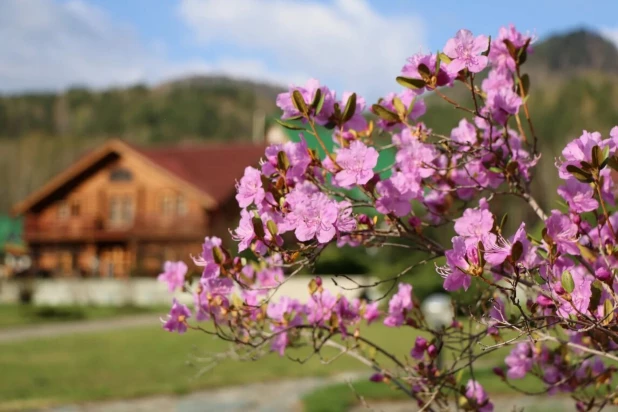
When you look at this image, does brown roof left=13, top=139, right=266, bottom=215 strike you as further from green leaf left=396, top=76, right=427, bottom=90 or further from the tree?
green leaf left=396, top=76, right=427, bottom=90

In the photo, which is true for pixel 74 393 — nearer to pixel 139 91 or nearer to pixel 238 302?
pixel 238 302

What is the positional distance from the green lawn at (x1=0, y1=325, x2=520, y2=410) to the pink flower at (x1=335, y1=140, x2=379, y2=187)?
5.25 m

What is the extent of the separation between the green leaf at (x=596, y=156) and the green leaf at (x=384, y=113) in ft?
1.99

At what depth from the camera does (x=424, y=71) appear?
68.1 inches

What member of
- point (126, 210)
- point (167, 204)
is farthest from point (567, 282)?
point (126, 210)

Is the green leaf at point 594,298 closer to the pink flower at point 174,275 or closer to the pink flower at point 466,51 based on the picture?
the pink flower at point 466,51

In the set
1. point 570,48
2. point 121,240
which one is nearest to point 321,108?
point 121,240

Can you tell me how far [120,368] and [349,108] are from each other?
9.52m

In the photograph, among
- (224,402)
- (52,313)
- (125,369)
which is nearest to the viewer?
(224,402)

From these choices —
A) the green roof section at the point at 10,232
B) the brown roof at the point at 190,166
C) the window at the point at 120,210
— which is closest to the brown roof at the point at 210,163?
the brown roof at the point at 190,166

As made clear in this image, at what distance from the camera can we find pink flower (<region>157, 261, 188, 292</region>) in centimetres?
227

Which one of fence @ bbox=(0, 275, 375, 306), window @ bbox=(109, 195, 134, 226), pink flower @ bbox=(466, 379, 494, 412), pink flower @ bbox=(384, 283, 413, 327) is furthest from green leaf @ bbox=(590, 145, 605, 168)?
window @ bbox=(109, 195, 134, 226)

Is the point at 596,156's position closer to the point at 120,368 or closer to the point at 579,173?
the point at 579,173

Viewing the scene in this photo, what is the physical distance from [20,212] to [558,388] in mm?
29143
